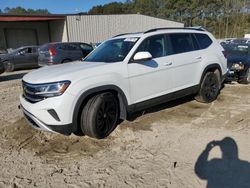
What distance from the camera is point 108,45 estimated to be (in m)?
6.27

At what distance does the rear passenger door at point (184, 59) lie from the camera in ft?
20.1

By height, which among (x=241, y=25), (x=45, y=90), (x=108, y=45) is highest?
(x=108, y=45)

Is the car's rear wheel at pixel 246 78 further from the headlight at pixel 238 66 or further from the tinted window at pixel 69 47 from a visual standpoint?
the tinted window at pixel 69 47

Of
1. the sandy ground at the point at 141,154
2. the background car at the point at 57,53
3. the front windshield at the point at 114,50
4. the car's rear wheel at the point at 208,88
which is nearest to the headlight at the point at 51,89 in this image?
the sandy ground at the point at 141,154

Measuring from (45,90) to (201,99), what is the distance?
13.1 ft

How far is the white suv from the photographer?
4551 mm

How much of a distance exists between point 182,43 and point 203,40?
35.1 inches

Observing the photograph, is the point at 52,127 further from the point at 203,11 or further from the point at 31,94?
the point at 203,11

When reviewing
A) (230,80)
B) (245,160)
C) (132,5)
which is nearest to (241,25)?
(230,80)

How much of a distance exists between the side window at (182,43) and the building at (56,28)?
870 inches

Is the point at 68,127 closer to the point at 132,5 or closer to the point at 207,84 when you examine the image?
the point at 207,84

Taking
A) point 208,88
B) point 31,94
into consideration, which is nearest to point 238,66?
point 208,88

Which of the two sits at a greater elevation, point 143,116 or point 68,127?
point 68,127

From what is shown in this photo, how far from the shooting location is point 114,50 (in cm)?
583
